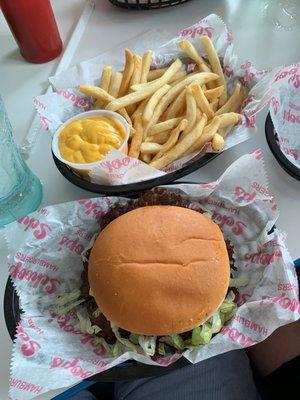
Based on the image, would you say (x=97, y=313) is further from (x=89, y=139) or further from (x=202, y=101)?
(x=202, y=101)

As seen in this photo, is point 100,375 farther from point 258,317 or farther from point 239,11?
point 239,11

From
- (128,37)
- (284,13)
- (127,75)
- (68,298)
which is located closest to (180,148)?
(127,75)

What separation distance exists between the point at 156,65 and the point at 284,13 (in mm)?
495

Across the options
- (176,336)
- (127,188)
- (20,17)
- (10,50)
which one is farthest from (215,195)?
(10,50)

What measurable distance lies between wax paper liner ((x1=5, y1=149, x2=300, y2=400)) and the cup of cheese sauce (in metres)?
0.11

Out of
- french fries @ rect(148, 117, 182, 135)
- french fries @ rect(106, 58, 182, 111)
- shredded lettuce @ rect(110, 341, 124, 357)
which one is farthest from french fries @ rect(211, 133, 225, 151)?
shredded lettuce @ rect(110, 341, 124, 357)

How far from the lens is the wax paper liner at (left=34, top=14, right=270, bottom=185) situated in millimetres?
954

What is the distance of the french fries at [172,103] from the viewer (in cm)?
100

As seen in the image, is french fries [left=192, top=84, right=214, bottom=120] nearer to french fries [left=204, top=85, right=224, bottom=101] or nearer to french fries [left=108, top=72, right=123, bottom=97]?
french fries [left=204, top=85, right=224, bottom=101]

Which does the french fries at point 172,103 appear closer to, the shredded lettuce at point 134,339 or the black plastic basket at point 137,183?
the black plastic basket at point 137,183

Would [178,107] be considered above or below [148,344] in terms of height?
above

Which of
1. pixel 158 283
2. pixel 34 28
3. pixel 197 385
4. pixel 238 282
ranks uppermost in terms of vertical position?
pixel 34 28

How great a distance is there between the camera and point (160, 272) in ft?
2.48

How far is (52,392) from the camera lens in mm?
783
